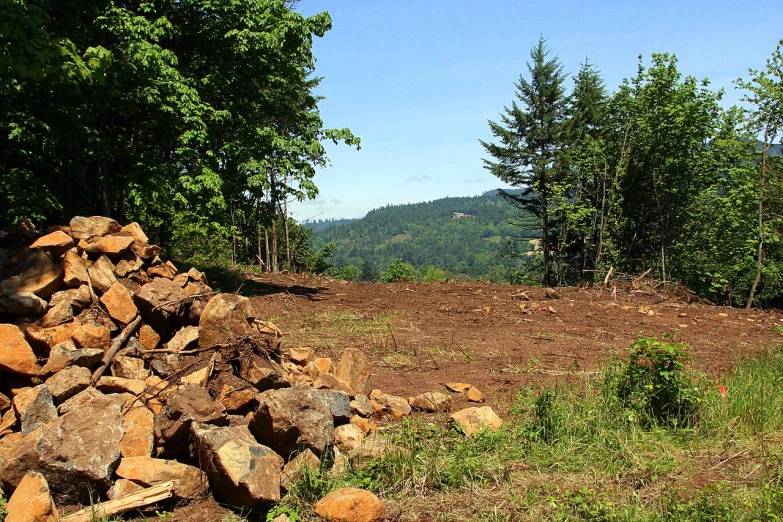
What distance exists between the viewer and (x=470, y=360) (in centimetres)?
792

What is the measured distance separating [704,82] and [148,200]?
21.3 meters

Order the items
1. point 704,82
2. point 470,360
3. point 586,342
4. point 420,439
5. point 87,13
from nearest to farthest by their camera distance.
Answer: point 420,439, point 470,360, point 586,342, point 87,13, point 704,82

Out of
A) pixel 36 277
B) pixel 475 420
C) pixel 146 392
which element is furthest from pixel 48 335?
pixel 475 420

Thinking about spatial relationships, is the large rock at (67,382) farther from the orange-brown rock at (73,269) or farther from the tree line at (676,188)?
the tree line at (676,188)

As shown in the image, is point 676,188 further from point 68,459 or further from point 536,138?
point 68,459

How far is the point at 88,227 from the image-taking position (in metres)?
6.24

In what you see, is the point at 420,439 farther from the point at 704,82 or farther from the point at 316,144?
the point at 704,82

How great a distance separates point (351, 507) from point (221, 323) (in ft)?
9.12

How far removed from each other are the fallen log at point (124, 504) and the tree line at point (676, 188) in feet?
63.2

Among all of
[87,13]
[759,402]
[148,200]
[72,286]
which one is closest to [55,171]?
[148,200]

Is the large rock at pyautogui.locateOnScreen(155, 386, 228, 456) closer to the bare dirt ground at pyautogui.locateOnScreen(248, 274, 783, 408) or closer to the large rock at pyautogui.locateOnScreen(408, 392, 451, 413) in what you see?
the large rock at pyautogui.locateOnScreen(408, 392, 451, 413)

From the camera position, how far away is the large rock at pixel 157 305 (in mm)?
5719

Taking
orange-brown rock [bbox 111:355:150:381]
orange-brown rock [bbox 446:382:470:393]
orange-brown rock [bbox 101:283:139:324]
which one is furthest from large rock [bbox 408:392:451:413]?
orange-brown rock [bbox 101:283:139:324]

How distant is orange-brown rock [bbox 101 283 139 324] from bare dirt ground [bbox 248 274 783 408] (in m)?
2.76
